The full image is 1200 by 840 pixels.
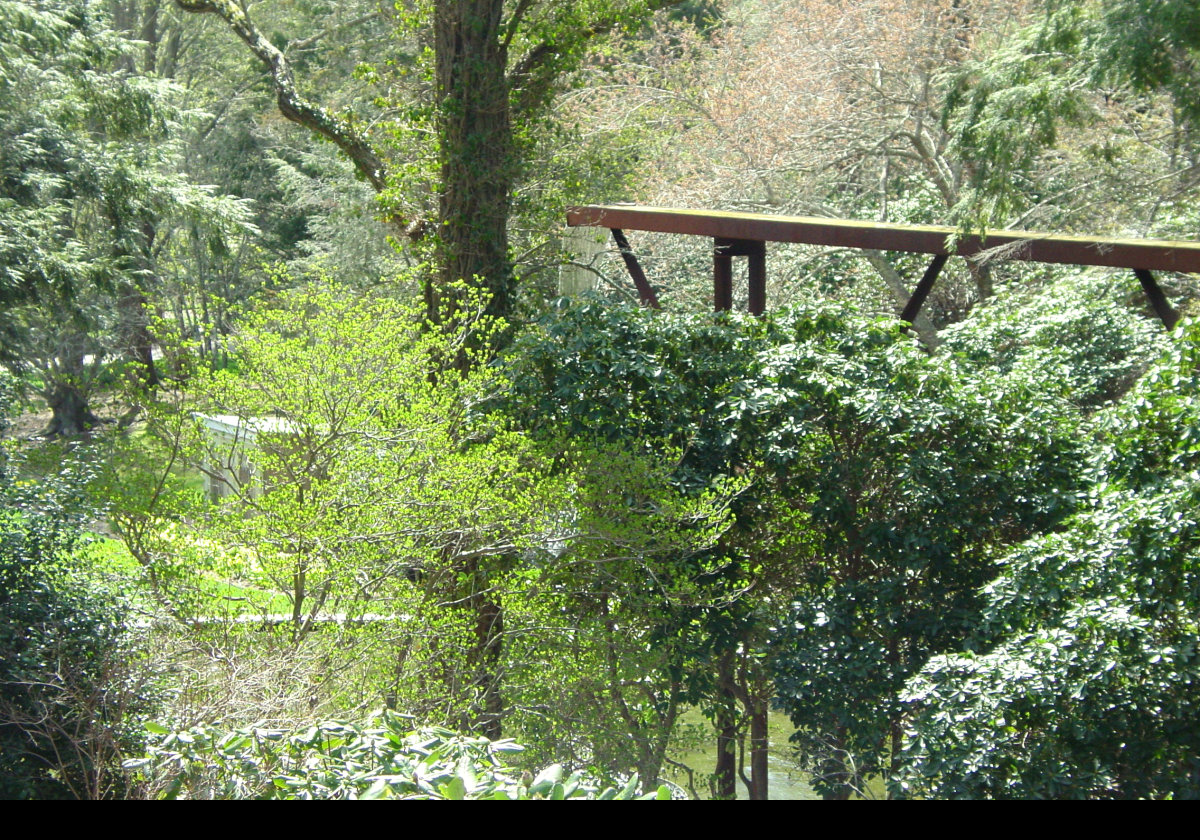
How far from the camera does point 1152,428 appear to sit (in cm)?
492

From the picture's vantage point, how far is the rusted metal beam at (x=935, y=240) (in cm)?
631

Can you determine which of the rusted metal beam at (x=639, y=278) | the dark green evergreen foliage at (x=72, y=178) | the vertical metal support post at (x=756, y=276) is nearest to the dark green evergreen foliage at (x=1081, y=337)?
the vertical metal support post at (x=756, y=276)

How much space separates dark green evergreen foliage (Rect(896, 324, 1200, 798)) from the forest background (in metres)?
0.02

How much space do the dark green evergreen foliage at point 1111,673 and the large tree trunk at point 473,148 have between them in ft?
16.7

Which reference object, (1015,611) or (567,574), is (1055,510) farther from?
(567,574)

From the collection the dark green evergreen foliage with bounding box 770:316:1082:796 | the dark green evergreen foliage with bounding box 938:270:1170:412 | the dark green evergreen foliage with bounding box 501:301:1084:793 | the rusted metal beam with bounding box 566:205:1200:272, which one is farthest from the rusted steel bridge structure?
the dark green evergreen foliage with bounding box 770:316:1082:796

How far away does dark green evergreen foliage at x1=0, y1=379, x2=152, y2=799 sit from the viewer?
4.42 m

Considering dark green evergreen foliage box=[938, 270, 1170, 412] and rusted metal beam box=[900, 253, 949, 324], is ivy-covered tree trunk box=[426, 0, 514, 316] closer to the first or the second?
rusted metal beam box=[900, 253, 949, 324]

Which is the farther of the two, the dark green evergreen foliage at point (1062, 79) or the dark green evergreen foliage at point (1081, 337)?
the dark green evergreen foliage at point (1081, 337)

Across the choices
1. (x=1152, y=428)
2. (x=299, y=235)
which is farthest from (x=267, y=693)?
(x=299, y=235)

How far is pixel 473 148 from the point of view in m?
8.37

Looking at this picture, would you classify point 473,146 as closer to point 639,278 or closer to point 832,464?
point 639,278

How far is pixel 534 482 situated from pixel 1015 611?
114 inches

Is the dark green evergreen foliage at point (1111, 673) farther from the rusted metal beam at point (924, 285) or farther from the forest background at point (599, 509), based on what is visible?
the rusted metal beam at point (924, 285)
